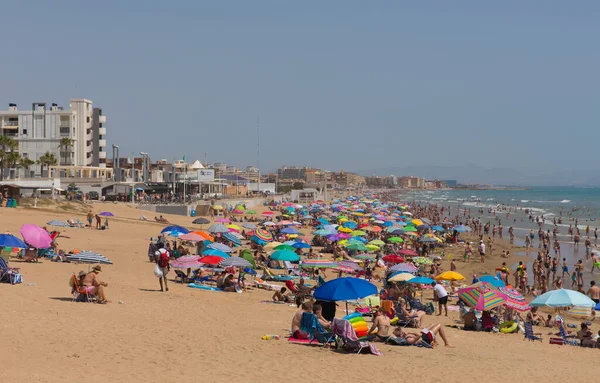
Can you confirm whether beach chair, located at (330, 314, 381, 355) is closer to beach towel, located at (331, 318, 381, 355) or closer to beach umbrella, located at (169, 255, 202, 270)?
beach towel, located at (331, 318, 381, 355)

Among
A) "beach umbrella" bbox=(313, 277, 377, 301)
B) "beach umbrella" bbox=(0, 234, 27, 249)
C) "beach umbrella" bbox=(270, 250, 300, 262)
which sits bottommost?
"beach umbrella" bbox=(270, 250, 300, 262)

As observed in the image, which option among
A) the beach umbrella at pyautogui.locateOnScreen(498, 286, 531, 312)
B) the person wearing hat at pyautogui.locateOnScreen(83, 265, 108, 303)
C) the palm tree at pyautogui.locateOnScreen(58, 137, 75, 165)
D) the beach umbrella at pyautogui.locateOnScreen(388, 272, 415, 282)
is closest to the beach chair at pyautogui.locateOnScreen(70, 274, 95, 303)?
the person wearing hat at pyautogui.locateOnScreen(83, 265, 108, 303)

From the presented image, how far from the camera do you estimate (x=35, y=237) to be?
15742 millimetres

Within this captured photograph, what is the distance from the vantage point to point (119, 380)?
7.48 meters

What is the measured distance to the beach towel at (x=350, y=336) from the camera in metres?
9.77

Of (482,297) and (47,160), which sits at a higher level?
(47,160)

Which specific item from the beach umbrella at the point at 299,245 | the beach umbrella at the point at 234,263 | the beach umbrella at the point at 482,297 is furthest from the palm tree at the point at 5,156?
the beach umbrella at the point at 482,297

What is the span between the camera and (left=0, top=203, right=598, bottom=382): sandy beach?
26.6 feet

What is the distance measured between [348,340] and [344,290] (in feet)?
4.33

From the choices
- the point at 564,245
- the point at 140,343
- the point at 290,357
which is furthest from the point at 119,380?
the point at 564,245

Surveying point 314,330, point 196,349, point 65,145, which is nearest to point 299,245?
point 314,330

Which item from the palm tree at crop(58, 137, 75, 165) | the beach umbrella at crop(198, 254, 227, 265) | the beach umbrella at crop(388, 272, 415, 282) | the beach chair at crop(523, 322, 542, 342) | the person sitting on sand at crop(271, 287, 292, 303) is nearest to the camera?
the beach chair at crop(523, 322, 542, 342)

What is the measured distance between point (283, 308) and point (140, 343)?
5.32 metres

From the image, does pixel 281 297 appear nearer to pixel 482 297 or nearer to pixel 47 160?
pixel 482 297
